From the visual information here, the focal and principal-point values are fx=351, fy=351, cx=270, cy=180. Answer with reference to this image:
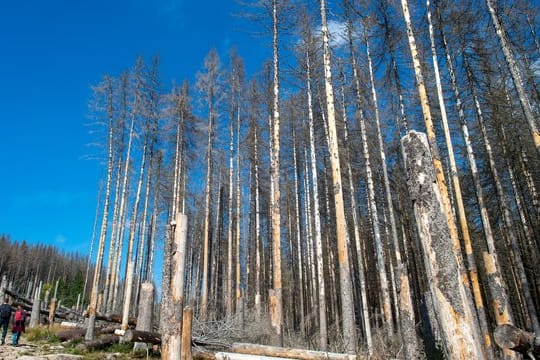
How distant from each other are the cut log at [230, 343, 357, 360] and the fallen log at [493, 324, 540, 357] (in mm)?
3147

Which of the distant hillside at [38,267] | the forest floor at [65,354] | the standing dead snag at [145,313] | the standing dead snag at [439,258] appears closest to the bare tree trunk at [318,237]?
the standing dead snag at [145,313]

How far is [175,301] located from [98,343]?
6.00m

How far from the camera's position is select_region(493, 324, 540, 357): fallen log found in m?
3.31

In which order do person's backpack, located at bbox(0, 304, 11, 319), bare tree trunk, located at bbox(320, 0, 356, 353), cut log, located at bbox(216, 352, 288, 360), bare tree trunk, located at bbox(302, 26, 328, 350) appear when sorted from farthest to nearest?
1. person's backpack, located at bbox(0, 304, 11, 319)
2. bare tree trunk, located at bbox(302, 26, 328, 350)
3. bare tree trunk, located at bbox(320, 0, 356, 353)
4. cut log, located at bbox(216, 352, 288, 360)

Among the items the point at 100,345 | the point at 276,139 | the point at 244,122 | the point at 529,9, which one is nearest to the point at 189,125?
the point at 244,122

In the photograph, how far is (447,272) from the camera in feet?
11.0

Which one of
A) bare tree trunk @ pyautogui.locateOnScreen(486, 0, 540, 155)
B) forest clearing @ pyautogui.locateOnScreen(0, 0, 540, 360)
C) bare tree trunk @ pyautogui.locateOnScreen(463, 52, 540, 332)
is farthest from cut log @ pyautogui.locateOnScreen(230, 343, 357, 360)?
bare tree trunk @ pyautogui.locateOnScreen(463, 52, 540, 332)

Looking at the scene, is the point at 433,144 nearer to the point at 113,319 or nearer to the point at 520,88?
the point at 520,88

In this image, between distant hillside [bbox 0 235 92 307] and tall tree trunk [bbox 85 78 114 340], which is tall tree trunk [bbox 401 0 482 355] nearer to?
tall tree trunk [bbox 85 78 114 340]

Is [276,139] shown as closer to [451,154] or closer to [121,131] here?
[451,154]

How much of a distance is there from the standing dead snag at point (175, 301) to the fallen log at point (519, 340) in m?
4.28

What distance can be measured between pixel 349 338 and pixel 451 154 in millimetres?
5651

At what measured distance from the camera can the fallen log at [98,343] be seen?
9570 millimetres

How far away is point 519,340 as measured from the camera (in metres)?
3.30
